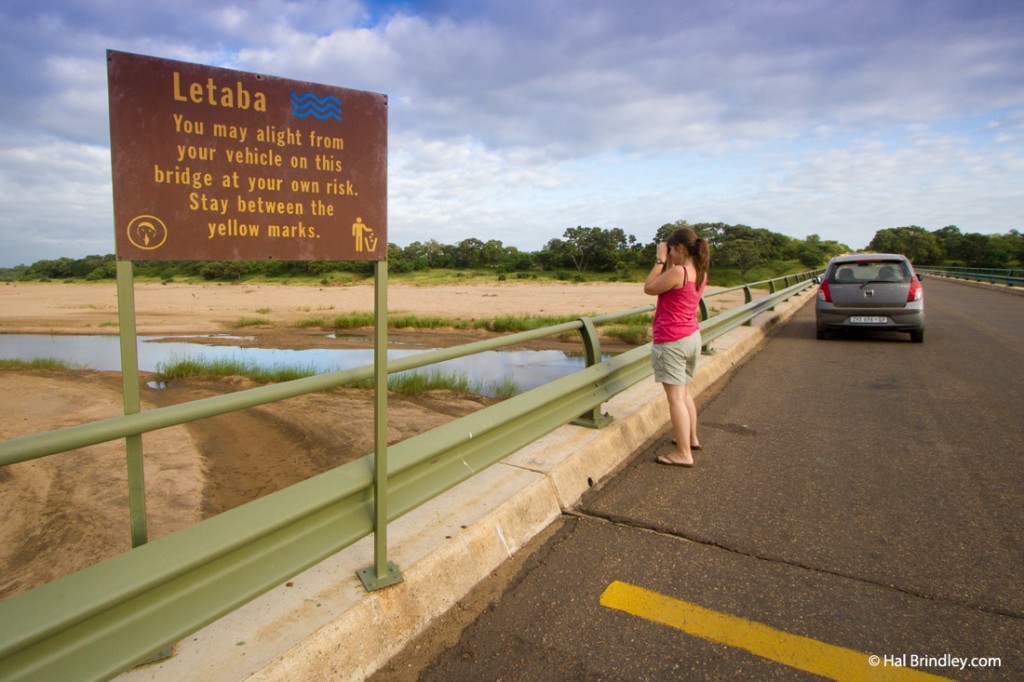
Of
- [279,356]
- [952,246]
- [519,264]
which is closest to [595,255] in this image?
[519,264]

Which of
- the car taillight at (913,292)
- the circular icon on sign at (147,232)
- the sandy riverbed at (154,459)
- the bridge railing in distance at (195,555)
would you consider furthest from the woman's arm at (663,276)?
the car taillight at (913,292)

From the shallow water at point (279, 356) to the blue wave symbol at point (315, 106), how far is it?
8.38 meters

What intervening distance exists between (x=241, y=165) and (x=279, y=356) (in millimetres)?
14814

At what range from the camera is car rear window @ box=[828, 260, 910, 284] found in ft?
36.9

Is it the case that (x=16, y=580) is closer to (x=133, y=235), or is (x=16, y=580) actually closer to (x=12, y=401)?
(x=133, y=235)

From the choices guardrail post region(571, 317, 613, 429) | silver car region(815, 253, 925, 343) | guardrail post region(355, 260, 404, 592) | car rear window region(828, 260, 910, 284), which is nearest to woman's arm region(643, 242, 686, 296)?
guardrail post region(571, 317, 613, 429)

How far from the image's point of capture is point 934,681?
2.33 meters

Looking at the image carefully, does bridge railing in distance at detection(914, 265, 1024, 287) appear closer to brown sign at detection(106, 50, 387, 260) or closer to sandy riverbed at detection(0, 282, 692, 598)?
sandy riverbed at detection(0, 282, 692, 598)

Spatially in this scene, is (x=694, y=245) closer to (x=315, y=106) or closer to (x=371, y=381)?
(x=315, y=106)

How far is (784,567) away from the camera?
3.17 metres

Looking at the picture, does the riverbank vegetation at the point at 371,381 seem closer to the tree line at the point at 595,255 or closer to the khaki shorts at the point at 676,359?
the khaki shorts at the point at 676,359

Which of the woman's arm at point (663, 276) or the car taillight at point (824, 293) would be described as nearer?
the woman's arm at point (663, 276)

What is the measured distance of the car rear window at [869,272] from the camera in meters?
11.2

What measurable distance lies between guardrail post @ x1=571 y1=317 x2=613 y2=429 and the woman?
1.48ft
